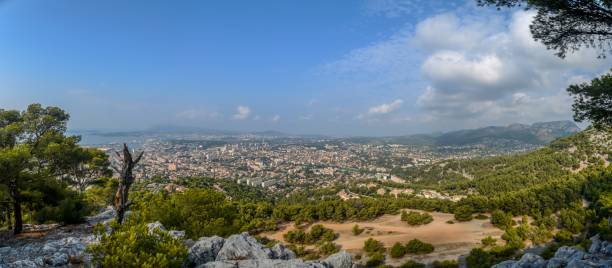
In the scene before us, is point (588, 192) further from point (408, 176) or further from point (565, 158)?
point (408, 176)

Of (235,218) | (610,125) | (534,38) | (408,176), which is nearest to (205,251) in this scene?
(235,218)

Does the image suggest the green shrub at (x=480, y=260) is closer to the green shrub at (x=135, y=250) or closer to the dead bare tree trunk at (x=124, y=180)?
the green shrub at (x=135, y=250)

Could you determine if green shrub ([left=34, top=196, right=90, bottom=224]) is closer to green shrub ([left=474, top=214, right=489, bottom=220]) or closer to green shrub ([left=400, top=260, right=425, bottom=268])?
green shrub ([left=400, top=260, right=425, bottom=268])

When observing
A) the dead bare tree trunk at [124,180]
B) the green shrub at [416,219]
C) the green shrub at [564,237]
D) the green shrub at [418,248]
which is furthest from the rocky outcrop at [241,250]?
the green shrub at [416,219]

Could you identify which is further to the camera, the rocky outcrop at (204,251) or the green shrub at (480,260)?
the green shrub at (480,260)

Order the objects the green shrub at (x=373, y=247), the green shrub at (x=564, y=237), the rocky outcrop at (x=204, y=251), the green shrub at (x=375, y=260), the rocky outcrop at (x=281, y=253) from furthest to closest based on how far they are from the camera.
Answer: the green shrub at (x=373, y=247)
the green shrub at (x=564, y=237)
the green shrub at (x=375, y=260)
the rocky outcrop at (x=281, y=253)
the rocky outcrop at (x=204, y=251)

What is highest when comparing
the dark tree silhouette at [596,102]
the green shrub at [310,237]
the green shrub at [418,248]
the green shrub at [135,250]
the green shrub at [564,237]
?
the dark tree silhouette at [596,102]
